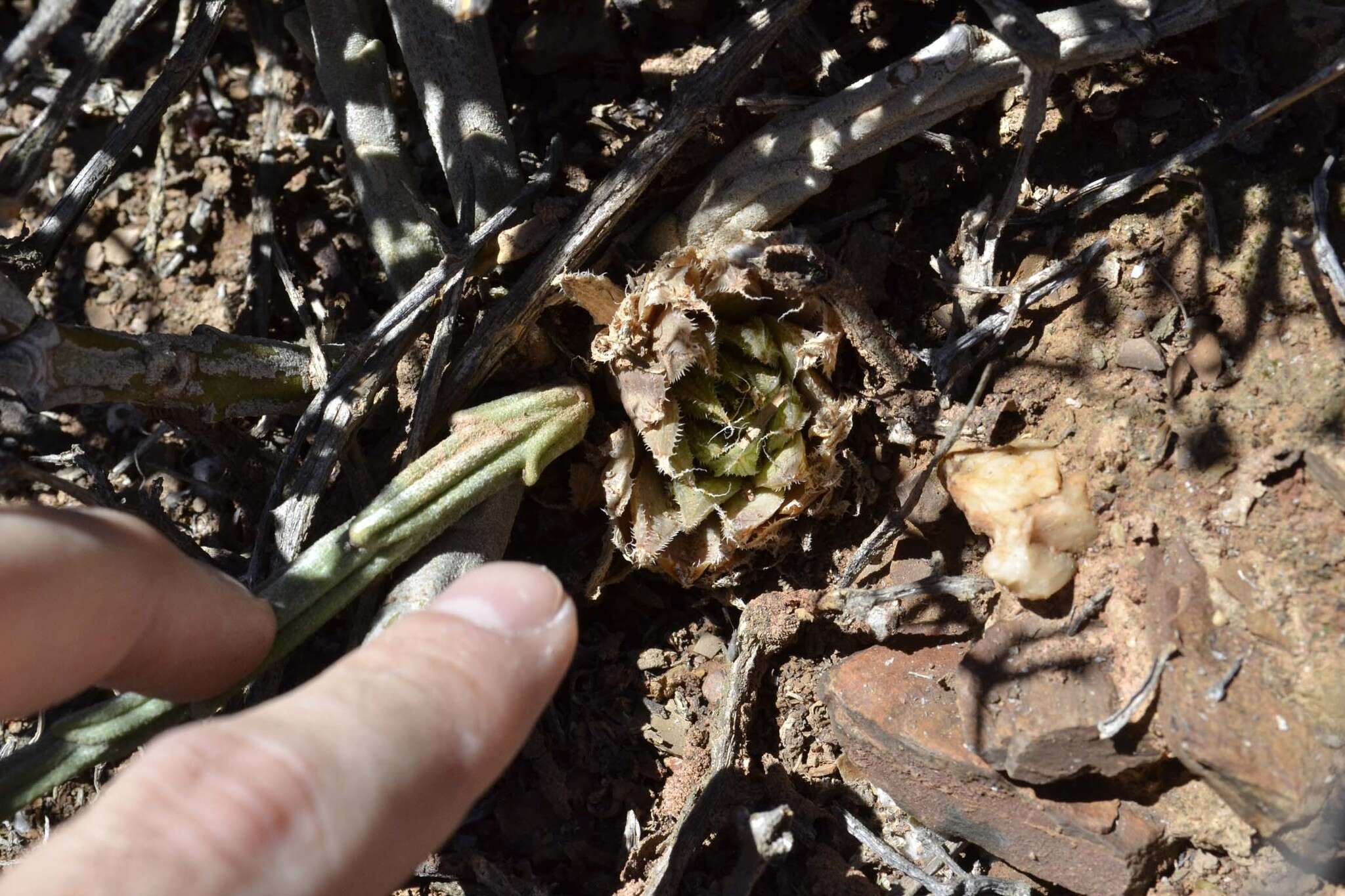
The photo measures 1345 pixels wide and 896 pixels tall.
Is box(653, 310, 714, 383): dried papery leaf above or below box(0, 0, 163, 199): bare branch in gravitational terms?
below

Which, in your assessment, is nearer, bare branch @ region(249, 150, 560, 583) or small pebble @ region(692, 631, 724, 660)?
bare branch @ region(249, 150, 560, 583)

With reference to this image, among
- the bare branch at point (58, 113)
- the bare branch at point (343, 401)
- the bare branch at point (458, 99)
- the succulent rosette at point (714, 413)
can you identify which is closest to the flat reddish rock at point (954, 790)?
the succulent rosette at point (714, 413)

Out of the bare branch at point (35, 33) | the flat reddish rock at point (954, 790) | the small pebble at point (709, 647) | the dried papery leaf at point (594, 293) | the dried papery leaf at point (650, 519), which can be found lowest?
the flat reddish rock at point (954, 790)

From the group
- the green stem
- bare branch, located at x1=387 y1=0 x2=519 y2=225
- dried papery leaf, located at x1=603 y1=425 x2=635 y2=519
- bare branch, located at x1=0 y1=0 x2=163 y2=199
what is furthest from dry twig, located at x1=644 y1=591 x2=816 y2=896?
bare branch, located at x1=0 y1=0 x2=163 y2=199

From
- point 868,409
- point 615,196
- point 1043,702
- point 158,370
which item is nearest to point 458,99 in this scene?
point 615,196

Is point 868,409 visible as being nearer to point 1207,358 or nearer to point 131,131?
point 1207,358

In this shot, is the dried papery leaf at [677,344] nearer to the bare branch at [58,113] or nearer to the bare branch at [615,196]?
the bare branch at [615,196]

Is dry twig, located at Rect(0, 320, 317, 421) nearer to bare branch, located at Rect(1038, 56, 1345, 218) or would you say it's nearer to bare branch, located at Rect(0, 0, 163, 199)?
bare branch, located at Rect(0, 0, 163, 199)

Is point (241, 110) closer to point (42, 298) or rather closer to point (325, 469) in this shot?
point (42, 298)
